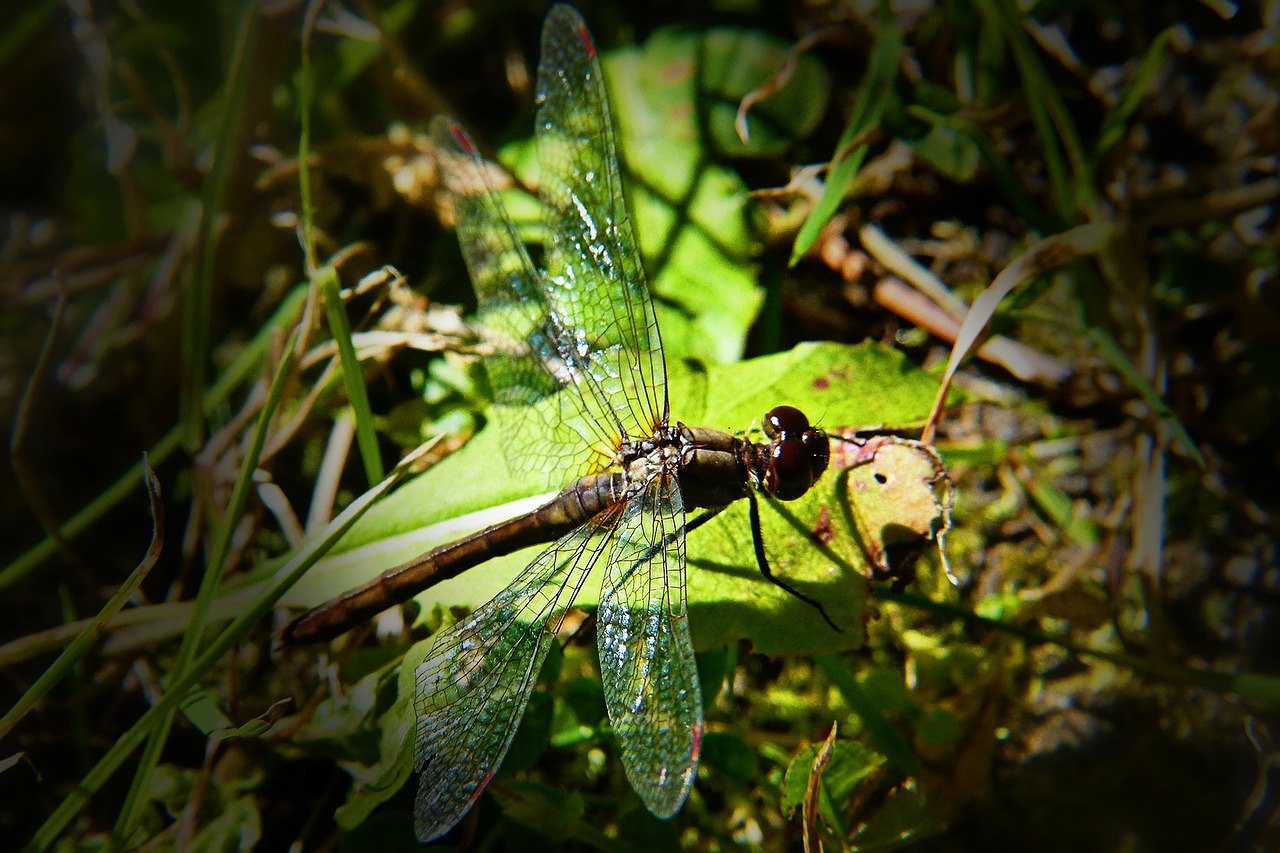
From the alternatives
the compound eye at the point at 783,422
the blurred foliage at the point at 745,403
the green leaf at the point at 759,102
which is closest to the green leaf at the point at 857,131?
the blurred foliage at the point at 745,403

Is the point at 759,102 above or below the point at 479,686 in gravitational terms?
above

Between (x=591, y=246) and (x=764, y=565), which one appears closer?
(x=764, y=565)

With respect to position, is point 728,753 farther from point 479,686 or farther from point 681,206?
point 681,206

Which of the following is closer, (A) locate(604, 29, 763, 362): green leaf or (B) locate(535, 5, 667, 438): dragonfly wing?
(B) locate(535, 5, 667, 438): dragonfly wing

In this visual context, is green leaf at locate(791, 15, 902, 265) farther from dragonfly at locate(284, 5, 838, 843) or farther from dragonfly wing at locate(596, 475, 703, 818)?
dragonfly wing at locate(596, 475, 703, 818)

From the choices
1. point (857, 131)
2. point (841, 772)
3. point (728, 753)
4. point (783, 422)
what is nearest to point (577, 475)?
point (783, 422)

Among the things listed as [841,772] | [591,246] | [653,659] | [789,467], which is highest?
[591,246]

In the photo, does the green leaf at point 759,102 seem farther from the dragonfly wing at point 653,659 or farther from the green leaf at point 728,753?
the green leaf at point 728,753

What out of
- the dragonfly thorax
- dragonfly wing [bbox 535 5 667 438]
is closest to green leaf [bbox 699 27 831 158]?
dragonfly wing [bbox 535 5 667 438]
